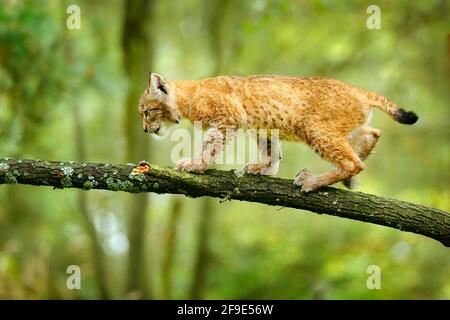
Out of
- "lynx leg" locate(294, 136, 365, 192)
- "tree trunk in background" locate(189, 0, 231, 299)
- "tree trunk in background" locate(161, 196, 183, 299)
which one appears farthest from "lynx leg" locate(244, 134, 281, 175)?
"tree trunk in background" locate(161, 196, 183, 299)

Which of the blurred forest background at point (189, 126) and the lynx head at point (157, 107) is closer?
the lynx head at point (157, 107)

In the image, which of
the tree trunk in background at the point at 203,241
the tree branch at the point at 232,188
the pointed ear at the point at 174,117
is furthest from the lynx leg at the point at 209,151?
the tree trunk in background at the point at 203,241

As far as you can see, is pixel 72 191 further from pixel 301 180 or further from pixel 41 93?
pixel 301 180

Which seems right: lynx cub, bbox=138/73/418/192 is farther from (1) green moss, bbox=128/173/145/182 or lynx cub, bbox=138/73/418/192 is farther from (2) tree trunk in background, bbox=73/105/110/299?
(2) tree trunk in background, bbox=73/105/110/299

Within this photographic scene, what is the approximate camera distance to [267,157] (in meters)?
8.43

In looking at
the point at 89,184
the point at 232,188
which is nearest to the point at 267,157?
the point at 232,188

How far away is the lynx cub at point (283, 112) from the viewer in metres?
7.53

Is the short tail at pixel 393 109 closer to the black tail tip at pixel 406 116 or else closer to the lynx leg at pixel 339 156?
the black tail tip at pixel 406 116

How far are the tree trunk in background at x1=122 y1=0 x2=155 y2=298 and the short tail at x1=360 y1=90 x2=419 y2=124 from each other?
578 centimetres

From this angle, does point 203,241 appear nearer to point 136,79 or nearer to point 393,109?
point 136,79

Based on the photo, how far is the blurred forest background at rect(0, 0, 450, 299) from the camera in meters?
12.2

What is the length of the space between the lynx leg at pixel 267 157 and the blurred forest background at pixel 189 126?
3.33 metres

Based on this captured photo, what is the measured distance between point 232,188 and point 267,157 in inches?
67.9
